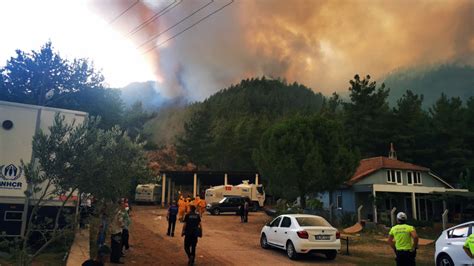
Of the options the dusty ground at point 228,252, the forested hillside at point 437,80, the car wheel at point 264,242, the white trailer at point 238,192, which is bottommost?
the dusty ground at point 228,252

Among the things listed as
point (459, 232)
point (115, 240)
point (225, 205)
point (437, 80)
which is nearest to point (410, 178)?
point (225, 205)

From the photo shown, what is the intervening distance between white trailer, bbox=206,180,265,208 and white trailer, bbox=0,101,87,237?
93.8 feet

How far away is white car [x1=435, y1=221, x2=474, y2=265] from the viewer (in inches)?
442

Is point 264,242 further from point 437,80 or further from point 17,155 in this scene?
point 437,80

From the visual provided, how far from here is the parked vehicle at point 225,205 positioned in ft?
121

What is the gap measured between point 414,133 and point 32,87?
143 ft

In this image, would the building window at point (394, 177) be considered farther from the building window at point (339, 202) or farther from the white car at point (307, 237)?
the white car at point (307, 237)

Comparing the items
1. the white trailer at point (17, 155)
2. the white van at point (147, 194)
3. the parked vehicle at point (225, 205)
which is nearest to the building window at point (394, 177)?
the parked vehicle at point (225, 205)

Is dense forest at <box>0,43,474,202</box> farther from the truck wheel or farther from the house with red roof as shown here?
the truck wheel

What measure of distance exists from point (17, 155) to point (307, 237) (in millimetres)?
9434

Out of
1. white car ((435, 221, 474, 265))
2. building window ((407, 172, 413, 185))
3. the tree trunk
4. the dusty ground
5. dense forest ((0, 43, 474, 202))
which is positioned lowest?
the dusty ground

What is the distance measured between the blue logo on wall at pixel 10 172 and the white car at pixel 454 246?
1222 centimetres

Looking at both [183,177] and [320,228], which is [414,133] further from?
[320,228]

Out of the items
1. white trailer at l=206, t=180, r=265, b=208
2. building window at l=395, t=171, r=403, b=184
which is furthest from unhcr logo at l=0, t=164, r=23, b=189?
building window at l=395, t=171, r=403, b=184
